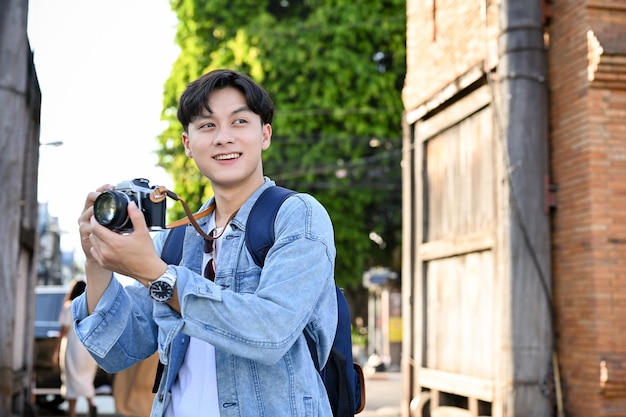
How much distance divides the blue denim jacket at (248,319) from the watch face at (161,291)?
24mm

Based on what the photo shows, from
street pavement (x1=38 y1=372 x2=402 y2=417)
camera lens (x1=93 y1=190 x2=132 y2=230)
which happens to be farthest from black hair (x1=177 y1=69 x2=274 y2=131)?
street pavement (x1=38 y1=372 x2=402 y2=417)

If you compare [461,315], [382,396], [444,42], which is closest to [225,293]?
[461,315]

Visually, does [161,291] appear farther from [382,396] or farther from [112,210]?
[382,396]

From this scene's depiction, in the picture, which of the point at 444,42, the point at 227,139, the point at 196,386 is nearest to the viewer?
the point at 196,386

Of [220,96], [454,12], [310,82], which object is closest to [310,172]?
[310,82]

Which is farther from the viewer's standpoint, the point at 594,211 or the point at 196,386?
the point at 594,211

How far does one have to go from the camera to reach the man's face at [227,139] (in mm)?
2344

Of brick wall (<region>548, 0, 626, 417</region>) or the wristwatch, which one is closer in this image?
the wristwatch

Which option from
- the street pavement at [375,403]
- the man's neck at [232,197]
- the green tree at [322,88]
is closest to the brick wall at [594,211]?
the street pavement at [375,403]

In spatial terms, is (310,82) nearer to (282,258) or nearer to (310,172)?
(310,172)

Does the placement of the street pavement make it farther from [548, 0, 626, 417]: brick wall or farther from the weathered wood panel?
[548, 0, 626, 417]: brick wall

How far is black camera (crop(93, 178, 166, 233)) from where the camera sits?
6.40 feet

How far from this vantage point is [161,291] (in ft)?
6.47

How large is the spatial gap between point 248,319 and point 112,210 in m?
0.39
